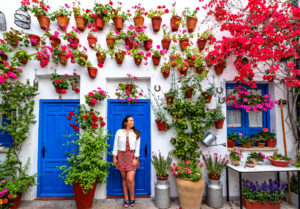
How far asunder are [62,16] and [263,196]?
590 cm

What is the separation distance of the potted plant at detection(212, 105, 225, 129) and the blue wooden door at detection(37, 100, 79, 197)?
10.9 ft

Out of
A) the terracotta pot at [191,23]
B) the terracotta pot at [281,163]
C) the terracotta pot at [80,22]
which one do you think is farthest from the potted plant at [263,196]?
the terracotta pot at [80,22]

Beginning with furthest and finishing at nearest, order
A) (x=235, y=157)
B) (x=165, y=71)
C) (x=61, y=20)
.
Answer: (x=61, y=20) < (x=165, y=71) < (x=235, y=157)

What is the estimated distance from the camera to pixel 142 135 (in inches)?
167

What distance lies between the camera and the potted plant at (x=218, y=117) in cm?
390

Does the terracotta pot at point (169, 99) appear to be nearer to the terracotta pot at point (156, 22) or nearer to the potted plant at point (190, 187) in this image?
the potted plant at point (190, 187)

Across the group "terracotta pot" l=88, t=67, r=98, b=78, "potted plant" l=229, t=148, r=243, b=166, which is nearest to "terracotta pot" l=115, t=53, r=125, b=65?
"terracotta pot" l=88, t=67, r=98, b=78

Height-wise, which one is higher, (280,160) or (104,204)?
(280,160)

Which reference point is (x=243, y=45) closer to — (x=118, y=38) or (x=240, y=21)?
(x=240, y=21)

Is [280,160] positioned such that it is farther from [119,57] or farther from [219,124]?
[119,57]

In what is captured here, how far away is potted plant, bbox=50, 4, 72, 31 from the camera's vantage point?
409 centimetres

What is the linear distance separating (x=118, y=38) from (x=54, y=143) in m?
2.97

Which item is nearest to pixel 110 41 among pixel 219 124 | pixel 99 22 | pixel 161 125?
pixel 99 22

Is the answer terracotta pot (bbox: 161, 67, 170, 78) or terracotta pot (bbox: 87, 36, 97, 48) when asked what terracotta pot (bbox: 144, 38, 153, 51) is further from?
terracotta pot (bbox: 87, 36, 97, 48)
